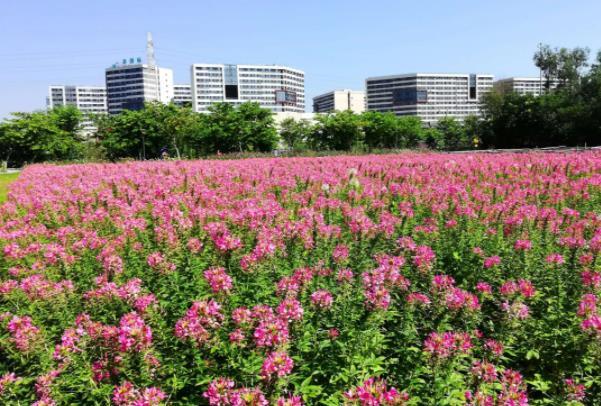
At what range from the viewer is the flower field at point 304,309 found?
2.77 meters

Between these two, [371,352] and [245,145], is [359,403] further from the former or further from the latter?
[245,145]

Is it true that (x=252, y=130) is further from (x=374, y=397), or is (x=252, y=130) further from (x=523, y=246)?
(x=374, y=397)

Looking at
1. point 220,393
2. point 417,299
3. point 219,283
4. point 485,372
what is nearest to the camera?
point 220,393

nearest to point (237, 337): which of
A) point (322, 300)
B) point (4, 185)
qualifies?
point (322, 300)

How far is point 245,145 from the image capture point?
1344 inches

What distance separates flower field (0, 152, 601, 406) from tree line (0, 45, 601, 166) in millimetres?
26015

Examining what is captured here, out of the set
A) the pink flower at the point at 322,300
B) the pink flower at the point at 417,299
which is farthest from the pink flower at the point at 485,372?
the pink flower at the point at 322,300

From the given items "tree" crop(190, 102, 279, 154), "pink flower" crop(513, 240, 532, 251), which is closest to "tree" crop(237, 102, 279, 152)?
"tree" crop(190, 102, 279, 154)

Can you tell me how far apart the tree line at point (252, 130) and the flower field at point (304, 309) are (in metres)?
26.0

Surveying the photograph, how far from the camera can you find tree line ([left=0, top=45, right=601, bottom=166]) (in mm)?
33094

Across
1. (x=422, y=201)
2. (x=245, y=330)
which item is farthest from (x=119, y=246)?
(x=422, y=201)

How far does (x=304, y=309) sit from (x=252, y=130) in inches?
1227

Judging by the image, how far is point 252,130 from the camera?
3369 cm

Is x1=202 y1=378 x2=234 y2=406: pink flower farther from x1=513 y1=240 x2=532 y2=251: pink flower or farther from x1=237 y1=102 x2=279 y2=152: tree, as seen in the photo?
x1=237 y1=102 x2=279 y2=152: tree
